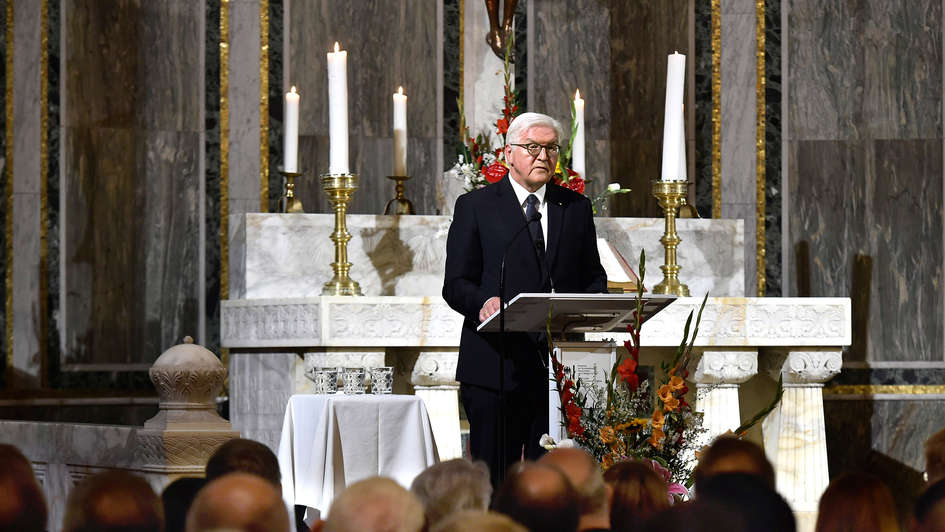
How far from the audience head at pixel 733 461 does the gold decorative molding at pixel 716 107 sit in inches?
245

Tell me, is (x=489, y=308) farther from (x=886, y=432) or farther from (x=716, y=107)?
(x=886, y=432)

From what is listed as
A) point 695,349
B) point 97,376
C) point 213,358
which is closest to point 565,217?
point 213,358

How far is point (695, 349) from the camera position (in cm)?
695

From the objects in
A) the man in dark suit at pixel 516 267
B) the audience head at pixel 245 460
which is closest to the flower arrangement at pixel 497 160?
the man in dark suit at pixel 516 267

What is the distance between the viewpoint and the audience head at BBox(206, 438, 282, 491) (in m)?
2.69

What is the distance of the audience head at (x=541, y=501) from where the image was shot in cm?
220

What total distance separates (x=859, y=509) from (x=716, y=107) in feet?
22.2

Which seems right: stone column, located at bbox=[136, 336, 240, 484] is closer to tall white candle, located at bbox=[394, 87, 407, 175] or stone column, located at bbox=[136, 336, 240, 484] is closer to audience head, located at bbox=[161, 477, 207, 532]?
audience head, located at bbox=[161, 477, 207, 532]

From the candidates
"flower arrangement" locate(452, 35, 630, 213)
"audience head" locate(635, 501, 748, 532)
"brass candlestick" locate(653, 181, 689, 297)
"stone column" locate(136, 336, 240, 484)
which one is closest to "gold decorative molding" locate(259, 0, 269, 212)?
"flower arrangement" locate(452, 35, 630, 213)

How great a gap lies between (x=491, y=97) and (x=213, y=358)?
391cm

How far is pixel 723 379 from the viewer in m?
6.91

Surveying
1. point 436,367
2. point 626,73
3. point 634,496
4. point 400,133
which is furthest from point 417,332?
point 634,496

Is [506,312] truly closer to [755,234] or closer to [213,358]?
[213,358]

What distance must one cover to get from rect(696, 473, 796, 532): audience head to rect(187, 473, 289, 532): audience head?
0.61m
